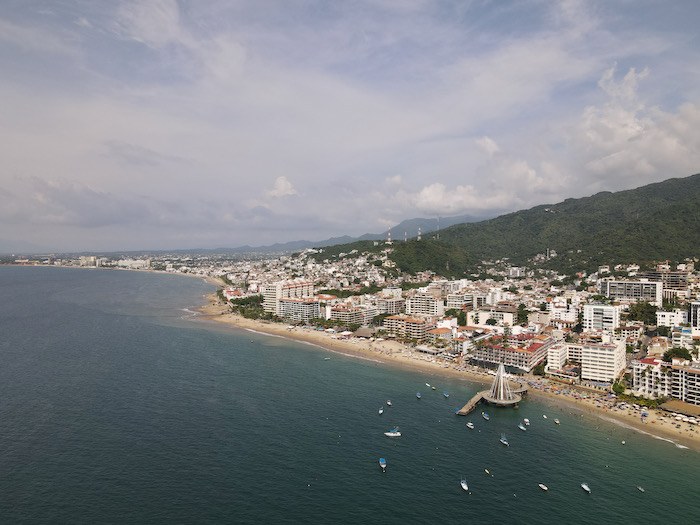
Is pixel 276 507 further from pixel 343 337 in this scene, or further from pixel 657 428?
pixel 343 337

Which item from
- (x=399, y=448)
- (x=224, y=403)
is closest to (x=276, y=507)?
(x=399, y=448)

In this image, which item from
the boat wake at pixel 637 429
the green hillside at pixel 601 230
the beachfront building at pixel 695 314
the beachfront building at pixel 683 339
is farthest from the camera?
the green hillside at pixel 601 230

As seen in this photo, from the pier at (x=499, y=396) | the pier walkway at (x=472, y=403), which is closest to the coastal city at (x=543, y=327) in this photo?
the pier at (x=499, y=396)

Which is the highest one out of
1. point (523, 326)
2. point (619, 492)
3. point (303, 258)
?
point (303, 258)

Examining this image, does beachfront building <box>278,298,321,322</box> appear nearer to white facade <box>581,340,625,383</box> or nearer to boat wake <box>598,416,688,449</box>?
white facade <box>581,340,625,383</box>

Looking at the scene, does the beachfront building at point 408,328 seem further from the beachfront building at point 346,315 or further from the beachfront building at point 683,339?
the beachfront building at point 683,339

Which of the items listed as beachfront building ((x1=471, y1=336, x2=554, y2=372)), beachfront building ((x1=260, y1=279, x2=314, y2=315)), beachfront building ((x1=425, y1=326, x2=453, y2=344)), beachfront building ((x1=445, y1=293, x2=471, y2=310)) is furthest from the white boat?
beachfront building ((x1=260, y1=279, x2=314, y2=315))
